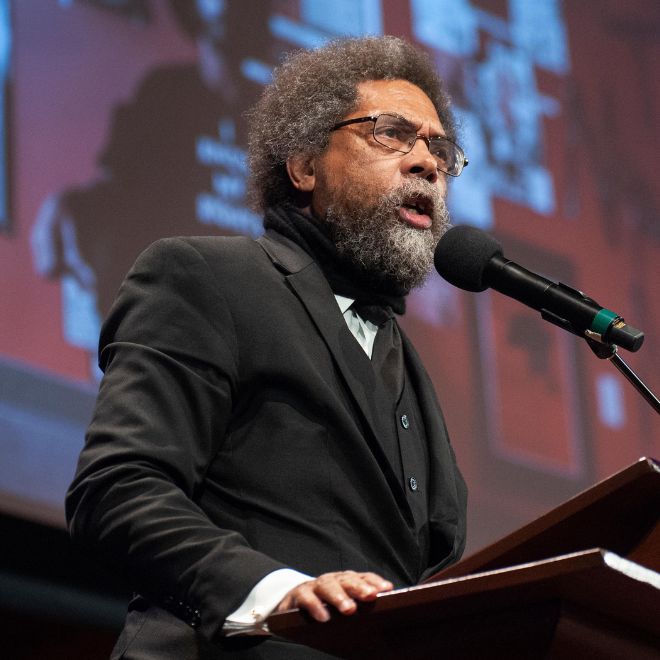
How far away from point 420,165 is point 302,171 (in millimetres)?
267

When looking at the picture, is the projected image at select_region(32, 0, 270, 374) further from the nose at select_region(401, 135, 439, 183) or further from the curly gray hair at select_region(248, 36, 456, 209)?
the nose at select_region(401, 135, 439, 183)

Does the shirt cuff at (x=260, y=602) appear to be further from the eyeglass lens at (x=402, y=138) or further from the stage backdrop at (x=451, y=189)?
the stage backdrop at (x=451, y=189)

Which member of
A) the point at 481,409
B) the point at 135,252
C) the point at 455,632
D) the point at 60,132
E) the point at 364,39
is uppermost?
the point at 364,39

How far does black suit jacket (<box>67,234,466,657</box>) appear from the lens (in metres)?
1.47

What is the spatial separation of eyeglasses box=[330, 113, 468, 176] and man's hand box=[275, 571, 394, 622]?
3.79 feet

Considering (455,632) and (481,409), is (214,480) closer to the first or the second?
(455,632)

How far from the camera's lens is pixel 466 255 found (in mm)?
1787

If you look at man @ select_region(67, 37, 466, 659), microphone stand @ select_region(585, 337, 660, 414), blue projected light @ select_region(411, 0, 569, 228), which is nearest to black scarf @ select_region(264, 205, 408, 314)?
man @ select_region(67, 37, 466, 659)

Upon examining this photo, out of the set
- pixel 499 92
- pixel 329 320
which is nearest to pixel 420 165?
pixel 329 320

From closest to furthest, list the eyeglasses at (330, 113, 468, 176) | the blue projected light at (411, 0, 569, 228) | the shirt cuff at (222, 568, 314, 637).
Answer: the shirt cuff at (222, 568, 314, 637), the eyeglasses at (330, 113, 468, 176), the blue projected light at (411, 0, 569, 228)

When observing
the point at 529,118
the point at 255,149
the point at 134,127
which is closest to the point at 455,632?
the point at 255,149

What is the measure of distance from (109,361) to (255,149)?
856 millimetres

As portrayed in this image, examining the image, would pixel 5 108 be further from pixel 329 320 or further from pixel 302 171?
pixel 329 320

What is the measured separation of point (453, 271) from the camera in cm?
180
